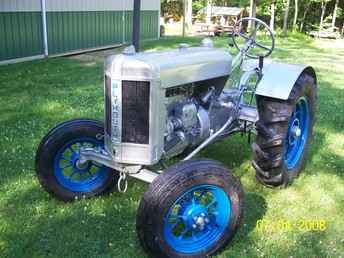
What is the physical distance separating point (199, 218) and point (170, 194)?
0.33 m

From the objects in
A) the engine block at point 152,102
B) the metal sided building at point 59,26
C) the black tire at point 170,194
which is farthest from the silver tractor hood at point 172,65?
the metal sided building at point 59,26

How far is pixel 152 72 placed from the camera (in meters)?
2.74

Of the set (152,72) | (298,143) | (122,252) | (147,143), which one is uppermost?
(152,72)

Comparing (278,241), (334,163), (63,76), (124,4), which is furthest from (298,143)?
(124,4)

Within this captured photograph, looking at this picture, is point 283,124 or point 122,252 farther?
point 283,124

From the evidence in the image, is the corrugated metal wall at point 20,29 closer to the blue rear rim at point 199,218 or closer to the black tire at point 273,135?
the black tire at point 273,135

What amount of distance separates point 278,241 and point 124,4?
11.7m

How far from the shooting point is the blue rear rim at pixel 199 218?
105 inches

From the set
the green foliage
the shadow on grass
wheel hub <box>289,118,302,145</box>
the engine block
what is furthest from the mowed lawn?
the green foliage

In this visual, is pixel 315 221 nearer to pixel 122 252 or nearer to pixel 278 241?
pixel 278 241

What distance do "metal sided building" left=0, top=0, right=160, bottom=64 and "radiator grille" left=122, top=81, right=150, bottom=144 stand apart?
23.5ft

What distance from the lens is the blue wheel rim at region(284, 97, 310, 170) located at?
372 centimetres
